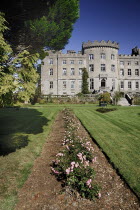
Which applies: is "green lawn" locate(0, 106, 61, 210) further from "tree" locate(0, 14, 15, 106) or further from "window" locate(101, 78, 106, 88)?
"window" locate(101, 78, 106, 88)

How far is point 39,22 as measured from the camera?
34.2 ft

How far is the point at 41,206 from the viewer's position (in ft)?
10.2

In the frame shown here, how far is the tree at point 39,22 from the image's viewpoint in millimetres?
8269

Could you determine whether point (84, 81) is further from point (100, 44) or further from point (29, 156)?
point (29, 156)

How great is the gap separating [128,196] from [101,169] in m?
1.30

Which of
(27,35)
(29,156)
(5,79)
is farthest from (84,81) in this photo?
(5,79)

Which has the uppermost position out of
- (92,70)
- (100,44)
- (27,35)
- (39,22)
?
(100,44)

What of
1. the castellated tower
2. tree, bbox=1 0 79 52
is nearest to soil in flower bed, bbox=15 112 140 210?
tree, bbox=1 0 79 52

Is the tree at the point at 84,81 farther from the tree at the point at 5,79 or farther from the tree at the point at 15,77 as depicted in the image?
the tree at the point at 5,79

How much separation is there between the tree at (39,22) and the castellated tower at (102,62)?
1116 inches

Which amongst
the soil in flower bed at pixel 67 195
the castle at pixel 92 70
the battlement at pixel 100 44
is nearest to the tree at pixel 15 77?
the soil in flower bed at pixel 67 195

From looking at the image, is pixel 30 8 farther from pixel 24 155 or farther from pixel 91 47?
pixel 91 47

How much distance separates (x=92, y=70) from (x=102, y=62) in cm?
344

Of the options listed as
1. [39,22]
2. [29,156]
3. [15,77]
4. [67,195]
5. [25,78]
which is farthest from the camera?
[39,22]
